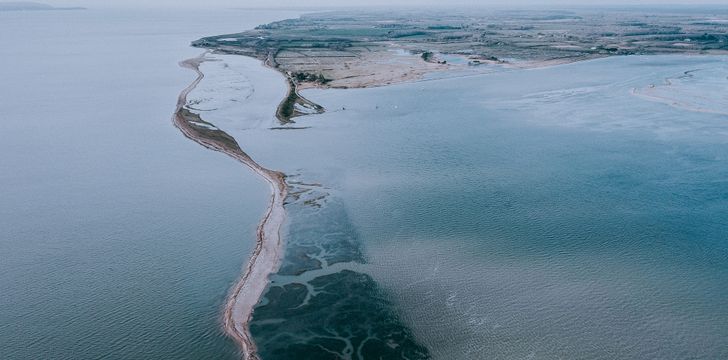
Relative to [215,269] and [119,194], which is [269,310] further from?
[119,194]

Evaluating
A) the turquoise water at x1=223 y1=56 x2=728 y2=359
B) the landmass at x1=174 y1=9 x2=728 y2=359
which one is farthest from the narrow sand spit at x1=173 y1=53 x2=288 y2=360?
the turquoise water at x1=223 y1=56 x2=728 y2=359

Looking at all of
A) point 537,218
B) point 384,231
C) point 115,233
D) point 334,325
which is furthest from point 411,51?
point 334,325

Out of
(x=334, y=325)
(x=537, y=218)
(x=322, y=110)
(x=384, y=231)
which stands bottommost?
(x=334, y=325)

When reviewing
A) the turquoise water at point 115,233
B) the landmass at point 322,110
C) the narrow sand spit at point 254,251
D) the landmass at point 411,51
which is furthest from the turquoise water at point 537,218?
the landmass at point 411,51

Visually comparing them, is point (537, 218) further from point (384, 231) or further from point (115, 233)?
point (115, 233)

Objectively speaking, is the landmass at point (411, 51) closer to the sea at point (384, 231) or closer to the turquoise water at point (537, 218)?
the turquoise water at point (537, 218)

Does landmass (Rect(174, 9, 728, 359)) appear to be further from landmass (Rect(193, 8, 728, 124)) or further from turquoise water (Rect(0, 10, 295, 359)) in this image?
turquoise water (Rect(0, 10, 295, 359))

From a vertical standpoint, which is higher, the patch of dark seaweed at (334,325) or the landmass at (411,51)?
the landmass at (411,51)
